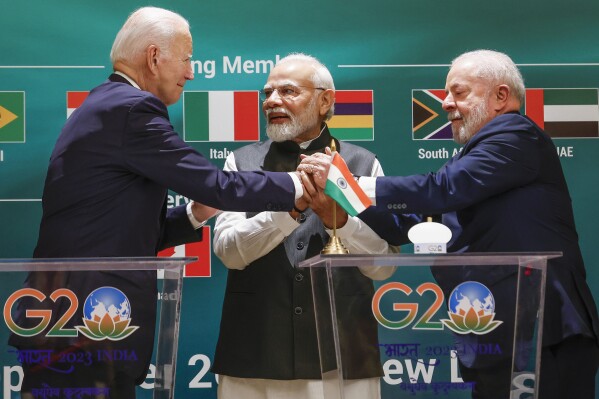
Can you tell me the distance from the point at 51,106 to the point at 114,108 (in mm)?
1417

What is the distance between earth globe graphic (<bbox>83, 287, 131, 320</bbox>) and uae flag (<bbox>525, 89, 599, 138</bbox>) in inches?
103

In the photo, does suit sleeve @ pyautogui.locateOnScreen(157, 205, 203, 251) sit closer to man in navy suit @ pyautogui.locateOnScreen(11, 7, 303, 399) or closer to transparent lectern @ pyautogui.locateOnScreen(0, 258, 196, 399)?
man in navy suit @ pyautogui.locateOnScreen(11, 7, 303, 399)

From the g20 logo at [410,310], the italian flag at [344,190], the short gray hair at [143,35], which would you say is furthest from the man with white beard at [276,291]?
the g20 logo at [410,310]

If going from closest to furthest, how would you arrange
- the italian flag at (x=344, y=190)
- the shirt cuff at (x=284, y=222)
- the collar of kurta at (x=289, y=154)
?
the italian flag at (x=344, y=190) → the shirt cuff at (x=284, y=222) → the collar of kurta at (x=289, y=154)

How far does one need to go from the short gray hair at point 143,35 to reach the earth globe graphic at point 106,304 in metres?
1.12

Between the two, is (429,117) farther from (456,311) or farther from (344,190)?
(456,311)

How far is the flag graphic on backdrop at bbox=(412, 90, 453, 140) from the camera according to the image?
445 cm

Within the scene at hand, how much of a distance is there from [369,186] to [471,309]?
0.87 metres

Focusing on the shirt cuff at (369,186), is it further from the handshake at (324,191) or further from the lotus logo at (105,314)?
the lotus logo at (105,314)

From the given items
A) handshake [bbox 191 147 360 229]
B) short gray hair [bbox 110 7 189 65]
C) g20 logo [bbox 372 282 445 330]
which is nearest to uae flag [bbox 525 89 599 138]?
handshake [bbox 191 147 360 229]

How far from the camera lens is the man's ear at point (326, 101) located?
3869 millimetres

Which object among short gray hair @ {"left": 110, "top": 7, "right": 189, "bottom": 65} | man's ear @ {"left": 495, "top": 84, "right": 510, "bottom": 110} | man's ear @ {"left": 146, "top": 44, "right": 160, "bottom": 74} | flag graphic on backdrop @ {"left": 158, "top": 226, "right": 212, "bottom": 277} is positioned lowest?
flag graphic on backdrop @ {"left": 158, "top": 226, "right": 212, "bottom": 277}

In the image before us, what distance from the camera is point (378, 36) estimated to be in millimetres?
4469

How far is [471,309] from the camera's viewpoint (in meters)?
2.55
